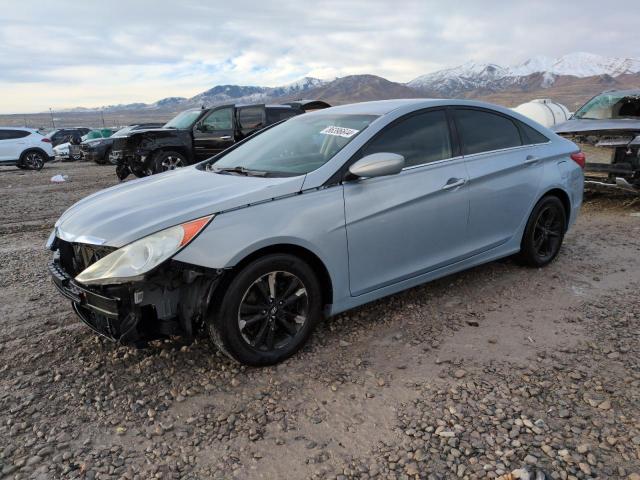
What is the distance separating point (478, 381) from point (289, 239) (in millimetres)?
1393

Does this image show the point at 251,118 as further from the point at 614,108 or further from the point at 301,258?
the point at 301,258

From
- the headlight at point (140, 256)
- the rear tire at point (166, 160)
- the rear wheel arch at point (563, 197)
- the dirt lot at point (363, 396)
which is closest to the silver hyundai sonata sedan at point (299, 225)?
the headlight at point (140, 256)

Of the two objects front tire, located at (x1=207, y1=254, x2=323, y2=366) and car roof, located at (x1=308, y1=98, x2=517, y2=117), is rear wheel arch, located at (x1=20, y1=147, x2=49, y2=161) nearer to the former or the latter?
car roof, located at (x1=308, y1=98, x2=517, y2=117)

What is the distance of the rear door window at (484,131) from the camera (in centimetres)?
405

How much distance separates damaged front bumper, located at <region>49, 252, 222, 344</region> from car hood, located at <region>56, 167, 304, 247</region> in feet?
0.87

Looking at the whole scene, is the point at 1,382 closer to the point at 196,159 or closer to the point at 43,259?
the point at 43,259

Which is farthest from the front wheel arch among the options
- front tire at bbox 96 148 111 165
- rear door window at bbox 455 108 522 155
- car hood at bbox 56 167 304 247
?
front tire at bbox 96 148 111 165

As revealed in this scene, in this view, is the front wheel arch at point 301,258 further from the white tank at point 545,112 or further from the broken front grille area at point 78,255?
the white tank at point 545,112

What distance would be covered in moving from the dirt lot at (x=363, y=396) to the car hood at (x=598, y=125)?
346 centimetres

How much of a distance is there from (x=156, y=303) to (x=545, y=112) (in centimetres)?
1487

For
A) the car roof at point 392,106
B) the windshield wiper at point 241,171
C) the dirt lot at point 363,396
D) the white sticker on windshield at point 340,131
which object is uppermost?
the car roof at point 392,106

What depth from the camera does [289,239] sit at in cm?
297

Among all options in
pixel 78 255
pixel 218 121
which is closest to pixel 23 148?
pixel 218 121

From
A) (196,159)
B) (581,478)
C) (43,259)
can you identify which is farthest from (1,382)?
(196,159)
